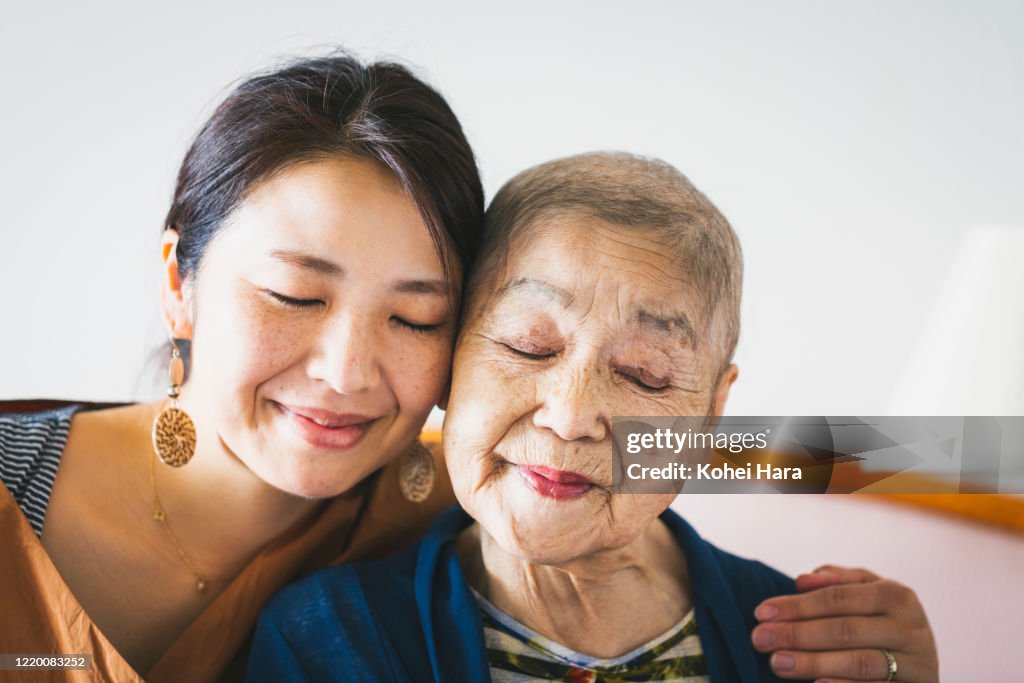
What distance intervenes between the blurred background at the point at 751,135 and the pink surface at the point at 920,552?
13mm

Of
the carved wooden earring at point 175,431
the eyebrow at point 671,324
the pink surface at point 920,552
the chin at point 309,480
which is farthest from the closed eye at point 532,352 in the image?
the pink surface at point 920,552

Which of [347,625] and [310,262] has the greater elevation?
[310,262]

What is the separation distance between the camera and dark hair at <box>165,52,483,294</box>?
1252 mm

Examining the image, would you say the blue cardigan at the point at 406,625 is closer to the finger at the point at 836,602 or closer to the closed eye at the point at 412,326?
the finger at the point at 836,602

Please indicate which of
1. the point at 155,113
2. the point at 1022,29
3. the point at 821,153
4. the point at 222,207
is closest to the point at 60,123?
the point at 155,113

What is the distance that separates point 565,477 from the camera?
1.13 meters

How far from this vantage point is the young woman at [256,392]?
1.22 m

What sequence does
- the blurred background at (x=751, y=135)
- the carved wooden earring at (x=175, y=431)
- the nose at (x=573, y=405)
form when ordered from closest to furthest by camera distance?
the nose at (x=573, y=405), the carved wooden earring at (x=175, y=431), the blurred background at (x=751, y=135)

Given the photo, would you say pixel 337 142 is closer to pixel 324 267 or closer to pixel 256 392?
pixel 324 267

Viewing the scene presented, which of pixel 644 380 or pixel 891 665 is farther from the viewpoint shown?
pixel 891 665

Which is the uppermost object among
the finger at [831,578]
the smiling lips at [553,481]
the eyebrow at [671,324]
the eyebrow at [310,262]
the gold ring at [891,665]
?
the eyebrow at [310,262]

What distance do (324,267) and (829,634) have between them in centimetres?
89

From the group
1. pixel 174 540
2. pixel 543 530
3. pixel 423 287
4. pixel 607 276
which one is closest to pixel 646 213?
pixel 607 276

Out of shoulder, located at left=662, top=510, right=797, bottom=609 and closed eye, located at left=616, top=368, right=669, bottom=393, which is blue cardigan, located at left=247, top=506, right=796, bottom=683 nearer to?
shoulder, located at left=662, top=510, right=797, bottom=609
